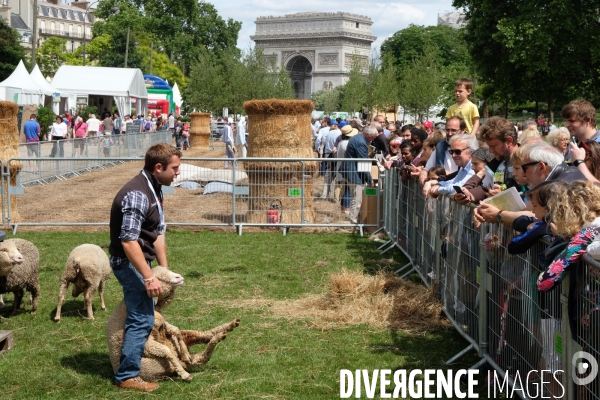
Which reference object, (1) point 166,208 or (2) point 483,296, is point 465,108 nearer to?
(2) point 483,296

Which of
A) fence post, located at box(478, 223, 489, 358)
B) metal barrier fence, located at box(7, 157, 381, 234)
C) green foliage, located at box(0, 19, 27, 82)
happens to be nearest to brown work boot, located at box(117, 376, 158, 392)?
fence post, located at box(478, 223, 489, 358)

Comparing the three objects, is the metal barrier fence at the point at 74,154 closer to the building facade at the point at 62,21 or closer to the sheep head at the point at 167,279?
the sheep head at the point at 167,279

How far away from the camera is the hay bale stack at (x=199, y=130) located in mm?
47844

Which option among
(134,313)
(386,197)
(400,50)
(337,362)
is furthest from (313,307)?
(400,50)

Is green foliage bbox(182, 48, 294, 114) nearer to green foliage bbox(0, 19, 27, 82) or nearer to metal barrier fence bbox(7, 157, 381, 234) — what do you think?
green foliage bbox(0, 19, 27, 82)

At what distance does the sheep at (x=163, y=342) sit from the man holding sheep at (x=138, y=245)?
10 centimetres

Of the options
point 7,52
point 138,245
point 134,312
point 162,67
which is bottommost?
point 134,312

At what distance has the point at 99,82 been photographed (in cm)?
4734

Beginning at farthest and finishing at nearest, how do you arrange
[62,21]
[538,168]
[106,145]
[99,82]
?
[62,21]
[99,82]
[106,145]
[538,168]

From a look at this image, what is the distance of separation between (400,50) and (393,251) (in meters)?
113

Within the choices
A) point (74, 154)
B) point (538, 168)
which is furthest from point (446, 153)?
point (74, 154)

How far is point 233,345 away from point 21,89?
105ft

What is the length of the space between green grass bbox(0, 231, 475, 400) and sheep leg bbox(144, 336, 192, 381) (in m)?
0.08

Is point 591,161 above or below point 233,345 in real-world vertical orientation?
above
